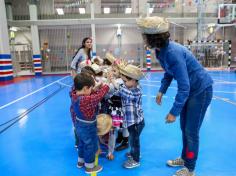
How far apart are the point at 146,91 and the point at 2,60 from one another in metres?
8.50

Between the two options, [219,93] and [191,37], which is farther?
[191,37]

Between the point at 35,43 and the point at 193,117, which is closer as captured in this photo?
the point at 193,117

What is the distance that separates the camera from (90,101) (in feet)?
8.04

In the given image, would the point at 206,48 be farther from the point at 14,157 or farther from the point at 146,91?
the point at 14,157

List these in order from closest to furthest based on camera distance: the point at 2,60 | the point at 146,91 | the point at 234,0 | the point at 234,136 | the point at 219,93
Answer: the point at 234,136, the point at 219,93, the point at 146,91, the point at 2,60, the point at 234,0

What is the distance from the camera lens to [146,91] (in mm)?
7633

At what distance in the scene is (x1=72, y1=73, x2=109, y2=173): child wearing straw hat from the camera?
2443mm

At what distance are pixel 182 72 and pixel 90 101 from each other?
104 cm

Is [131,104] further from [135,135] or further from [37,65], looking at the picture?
[37,65]

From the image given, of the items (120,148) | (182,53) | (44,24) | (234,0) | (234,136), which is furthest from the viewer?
(234,0)

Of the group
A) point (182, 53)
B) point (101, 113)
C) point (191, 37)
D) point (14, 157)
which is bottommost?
point (14, 157)

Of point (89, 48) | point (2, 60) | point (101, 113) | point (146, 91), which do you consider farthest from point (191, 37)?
point (101, 113)

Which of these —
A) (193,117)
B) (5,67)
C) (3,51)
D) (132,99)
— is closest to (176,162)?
(193,117)

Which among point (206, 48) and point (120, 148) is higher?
point (206, 48)
